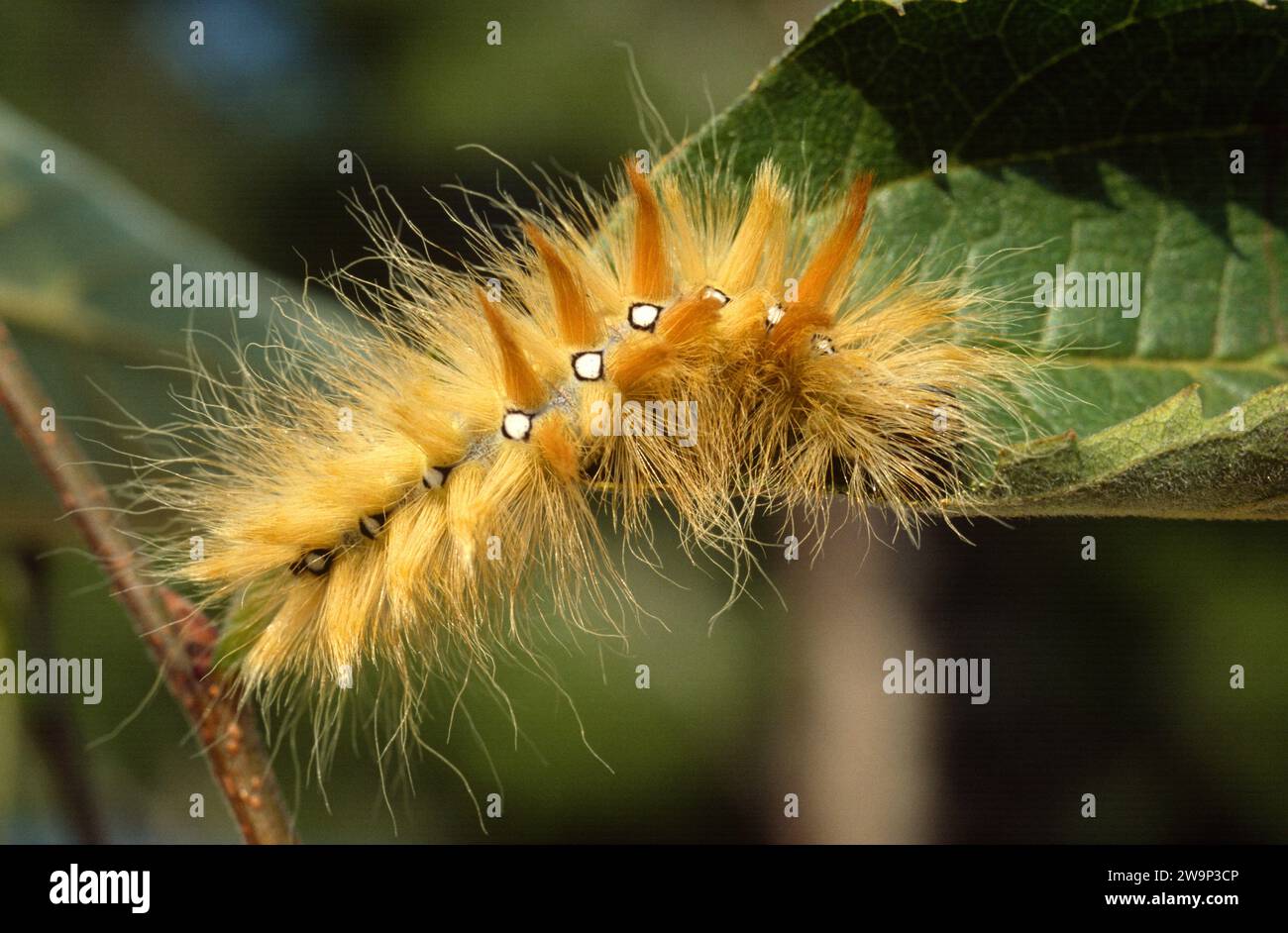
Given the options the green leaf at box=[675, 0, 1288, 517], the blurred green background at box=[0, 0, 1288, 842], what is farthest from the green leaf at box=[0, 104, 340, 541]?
the green leaf at box=[675, 0, 1288, 517]

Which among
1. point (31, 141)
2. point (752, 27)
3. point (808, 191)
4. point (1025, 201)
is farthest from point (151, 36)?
point (1025, 201)

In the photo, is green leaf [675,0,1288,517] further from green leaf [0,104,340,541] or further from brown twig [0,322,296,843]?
green leaf [0,104,340,541]

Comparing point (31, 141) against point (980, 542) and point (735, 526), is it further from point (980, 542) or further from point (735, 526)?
point (980, 542)

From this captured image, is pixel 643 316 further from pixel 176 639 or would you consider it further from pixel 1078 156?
pixel 176 639

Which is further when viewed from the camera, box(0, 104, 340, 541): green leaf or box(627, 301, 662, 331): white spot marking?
box(0, 104, 340, 541): green leaf

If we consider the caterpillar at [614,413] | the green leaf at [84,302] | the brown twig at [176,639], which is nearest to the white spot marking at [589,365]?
the caterpillar at [614,413]

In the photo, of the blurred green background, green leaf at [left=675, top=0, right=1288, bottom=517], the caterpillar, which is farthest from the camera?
the blurred green background

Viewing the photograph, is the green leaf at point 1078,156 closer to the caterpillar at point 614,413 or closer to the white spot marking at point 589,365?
the caterpillar at point 614,413
